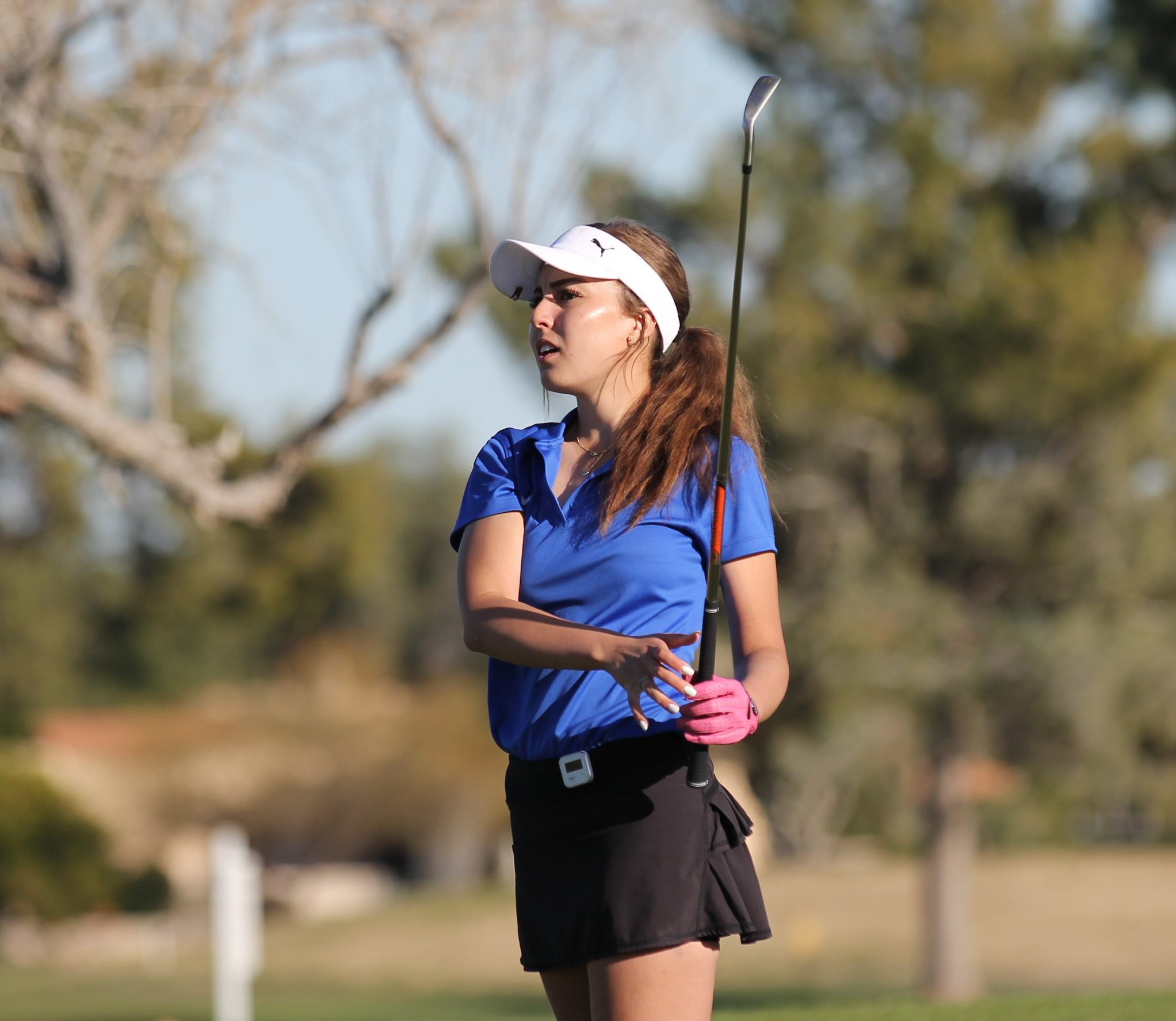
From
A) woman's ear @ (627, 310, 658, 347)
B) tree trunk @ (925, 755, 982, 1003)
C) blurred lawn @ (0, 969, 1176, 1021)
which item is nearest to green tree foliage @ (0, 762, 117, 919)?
blurred lawn @ (0, 969, 1176, 1021)

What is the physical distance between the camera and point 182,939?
33.8 m

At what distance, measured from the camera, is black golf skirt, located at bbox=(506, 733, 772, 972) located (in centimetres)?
250

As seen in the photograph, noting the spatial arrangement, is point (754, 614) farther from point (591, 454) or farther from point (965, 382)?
point (965, 382)

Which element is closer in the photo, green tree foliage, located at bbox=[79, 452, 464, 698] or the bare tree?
the bare tree

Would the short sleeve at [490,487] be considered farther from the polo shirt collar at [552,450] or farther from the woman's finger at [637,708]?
the woman's finger at [637,708]

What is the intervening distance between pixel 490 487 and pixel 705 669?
0.49m

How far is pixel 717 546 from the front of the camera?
2510mm

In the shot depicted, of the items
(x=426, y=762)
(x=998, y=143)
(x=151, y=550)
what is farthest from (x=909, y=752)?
(x=426, y=762)

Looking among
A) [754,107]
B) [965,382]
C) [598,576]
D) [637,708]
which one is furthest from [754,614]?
[965,382]

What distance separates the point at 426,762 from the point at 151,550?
677 inches

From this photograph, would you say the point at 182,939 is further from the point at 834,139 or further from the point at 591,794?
the point at 591,794

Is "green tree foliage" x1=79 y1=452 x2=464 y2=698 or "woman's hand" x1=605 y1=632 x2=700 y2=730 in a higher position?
"green tree foliage" x1=79 y1=452 x2=464 y2=698

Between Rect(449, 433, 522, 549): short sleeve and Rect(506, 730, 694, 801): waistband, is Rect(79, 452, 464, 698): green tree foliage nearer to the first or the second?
Rect(449, 433, 522, 549): short sleeve

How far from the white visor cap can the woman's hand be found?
0.64 metres
